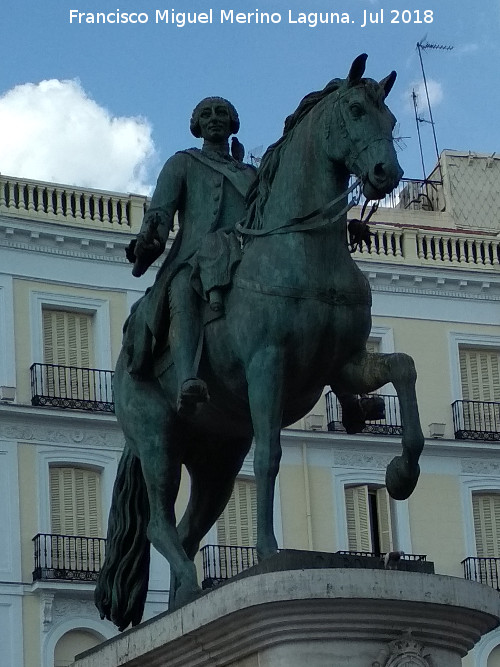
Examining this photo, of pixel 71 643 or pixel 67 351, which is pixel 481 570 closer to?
Answer: pixel 71 643

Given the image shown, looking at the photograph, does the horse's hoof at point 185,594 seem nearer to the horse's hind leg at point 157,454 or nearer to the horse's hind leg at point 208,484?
the horse's hind leg at point 157,454

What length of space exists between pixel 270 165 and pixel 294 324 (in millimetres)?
975

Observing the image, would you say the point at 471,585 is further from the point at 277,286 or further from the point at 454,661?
the point at 277,286

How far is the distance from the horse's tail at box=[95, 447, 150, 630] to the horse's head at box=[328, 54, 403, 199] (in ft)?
7.85

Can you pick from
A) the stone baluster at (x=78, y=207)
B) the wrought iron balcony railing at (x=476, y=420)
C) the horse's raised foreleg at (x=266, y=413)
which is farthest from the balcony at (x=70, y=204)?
the horse's raised foreleg at (x=266, y=413)

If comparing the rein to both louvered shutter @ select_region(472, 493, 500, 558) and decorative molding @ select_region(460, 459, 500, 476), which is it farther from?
decorative molding @ select_region(460, 459, 500, 476)

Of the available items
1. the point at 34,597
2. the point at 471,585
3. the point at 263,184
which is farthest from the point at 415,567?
the point at 34,597

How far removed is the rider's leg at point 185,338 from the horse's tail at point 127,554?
1.14 m

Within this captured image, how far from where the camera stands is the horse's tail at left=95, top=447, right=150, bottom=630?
1059 cm

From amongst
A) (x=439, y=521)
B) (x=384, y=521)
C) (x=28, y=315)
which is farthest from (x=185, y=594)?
(x=439, y=521)

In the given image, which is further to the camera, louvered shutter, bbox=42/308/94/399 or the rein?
louvered shutter, bbox=42/308/94/399

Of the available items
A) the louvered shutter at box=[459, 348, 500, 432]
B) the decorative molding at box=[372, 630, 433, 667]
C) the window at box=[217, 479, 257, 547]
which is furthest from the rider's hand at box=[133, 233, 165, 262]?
the louvered shutter at box=[459, 348, 500, 432]

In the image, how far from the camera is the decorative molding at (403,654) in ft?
28.5

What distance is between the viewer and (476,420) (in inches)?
1407
